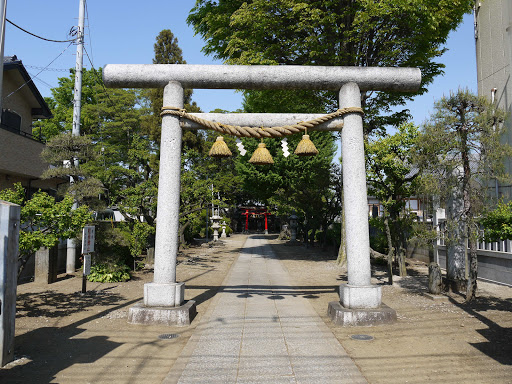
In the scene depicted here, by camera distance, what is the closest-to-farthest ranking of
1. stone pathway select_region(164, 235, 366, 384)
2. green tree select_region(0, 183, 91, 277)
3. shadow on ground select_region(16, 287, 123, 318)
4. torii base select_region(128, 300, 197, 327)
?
stone pathway select_region(164, 235, 366, 384), green tree select_region(0, 183, 91, 277), torii base select_region(128, 300, 197, 327), shadow on ground select_region(16, 287, 123, 318)

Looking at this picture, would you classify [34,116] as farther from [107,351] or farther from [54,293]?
[107,351]

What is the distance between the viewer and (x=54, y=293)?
1109 centimetres

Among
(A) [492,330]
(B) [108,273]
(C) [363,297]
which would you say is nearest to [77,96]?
(B) [108,273]

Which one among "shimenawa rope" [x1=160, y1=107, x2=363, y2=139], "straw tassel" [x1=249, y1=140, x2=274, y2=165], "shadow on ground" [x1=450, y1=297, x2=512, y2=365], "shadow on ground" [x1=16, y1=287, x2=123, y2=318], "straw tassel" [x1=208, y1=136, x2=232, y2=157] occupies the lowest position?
"shadow on ground" [x1=16, y1=287, x2=123, y2=318]

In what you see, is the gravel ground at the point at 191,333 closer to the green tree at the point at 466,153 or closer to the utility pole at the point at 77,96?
the green tree at the point at 466,153

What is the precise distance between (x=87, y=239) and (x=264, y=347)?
6.98 metres

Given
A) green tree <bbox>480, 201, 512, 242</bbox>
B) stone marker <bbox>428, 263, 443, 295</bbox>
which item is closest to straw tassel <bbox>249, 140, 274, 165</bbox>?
green tree <bbox>480, 201, 512, 242</bbox>

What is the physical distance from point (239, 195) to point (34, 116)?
36.2 metres

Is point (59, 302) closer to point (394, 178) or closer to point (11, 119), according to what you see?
point (394, 178)

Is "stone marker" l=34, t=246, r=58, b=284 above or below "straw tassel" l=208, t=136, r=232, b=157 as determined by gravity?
below

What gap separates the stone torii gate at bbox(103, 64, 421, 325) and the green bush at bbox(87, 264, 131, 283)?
19.0 ft

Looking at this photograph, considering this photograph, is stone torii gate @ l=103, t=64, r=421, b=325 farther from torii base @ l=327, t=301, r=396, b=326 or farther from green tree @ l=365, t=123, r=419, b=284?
green tree @ l=365, t=123, r=419, b=284

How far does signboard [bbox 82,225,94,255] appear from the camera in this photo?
10922mm

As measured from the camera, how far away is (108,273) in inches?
525
